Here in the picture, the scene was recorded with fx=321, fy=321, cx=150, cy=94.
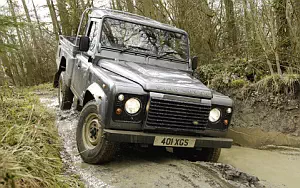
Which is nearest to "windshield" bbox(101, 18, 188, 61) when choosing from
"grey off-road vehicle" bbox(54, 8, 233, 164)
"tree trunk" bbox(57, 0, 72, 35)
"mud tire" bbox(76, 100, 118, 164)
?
"grey off-road vehicle" bbox(54, 8, 233, 164)

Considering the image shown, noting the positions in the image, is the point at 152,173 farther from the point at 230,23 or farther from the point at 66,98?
the point at 230,23

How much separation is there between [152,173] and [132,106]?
788 mm

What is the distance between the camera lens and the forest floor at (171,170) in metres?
3.45

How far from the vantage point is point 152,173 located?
3.61 meters

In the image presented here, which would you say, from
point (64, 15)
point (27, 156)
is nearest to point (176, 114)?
point (27, 156)

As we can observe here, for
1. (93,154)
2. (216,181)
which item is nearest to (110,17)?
(93,154)

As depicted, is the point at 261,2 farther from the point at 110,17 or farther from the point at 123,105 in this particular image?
the point at 123,105

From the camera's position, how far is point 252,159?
534 cm

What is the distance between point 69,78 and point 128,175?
3341 millimetres

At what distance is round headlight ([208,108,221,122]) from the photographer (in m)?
4.16

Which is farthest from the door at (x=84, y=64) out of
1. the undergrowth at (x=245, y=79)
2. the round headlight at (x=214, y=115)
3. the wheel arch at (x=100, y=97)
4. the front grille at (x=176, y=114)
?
the undergrowth at (x=245, y=79)

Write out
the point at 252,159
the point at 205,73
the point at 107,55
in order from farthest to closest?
1. the point at 205,73
2. the point at 252,159
3. the point at 107,55

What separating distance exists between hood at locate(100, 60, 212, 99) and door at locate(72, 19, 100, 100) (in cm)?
37

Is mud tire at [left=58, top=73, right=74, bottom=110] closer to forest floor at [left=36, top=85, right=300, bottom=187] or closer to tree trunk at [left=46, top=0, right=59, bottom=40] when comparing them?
forest floor at [left=36, top=85, right=300, bottom=187]
